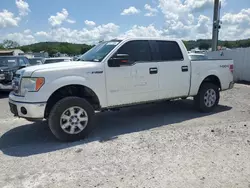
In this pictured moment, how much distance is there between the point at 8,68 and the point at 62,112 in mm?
7385

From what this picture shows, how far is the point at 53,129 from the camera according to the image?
193 inches

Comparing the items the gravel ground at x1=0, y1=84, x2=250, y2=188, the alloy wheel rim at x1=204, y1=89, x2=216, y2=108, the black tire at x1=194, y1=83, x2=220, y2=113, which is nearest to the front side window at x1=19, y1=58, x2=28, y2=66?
the gravel ground at x1=0, y1=84, x2=250, y2=188

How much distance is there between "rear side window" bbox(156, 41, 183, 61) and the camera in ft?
20.8

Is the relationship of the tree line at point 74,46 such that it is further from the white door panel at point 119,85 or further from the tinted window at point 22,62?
the white door panel at point 119,85

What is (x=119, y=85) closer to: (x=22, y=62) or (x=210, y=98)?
(x=210, y=98)

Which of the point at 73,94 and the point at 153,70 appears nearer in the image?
the point at 73,94

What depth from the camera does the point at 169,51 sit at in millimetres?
6473

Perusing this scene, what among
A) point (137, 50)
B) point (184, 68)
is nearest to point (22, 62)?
point (137, 50)

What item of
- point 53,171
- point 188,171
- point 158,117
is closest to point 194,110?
point 158,117

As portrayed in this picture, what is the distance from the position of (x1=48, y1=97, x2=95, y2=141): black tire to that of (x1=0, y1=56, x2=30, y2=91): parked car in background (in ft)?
Result: 21.8

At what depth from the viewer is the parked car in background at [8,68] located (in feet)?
35.6

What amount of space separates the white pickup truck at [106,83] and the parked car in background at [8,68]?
6138 millimetres

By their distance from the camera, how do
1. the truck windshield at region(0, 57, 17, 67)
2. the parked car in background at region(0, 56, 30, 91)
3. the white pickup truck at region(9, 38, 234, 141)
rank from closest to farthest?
the white pickup truck at region(9, 38, 234, 141) → the parked car in background at region(0, 56, 30, 91) → the truck windshield at region(0, 57, 17, 67)

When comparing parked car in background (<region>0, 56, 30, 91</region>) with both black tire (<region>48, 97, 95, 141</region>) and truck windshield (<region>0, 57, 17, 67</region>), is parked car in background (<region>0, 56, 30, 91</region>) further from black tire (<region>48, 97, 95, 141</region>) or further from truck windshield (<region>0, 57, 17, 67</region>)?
black tire (<region>48, 97, 95, 141</region>)
